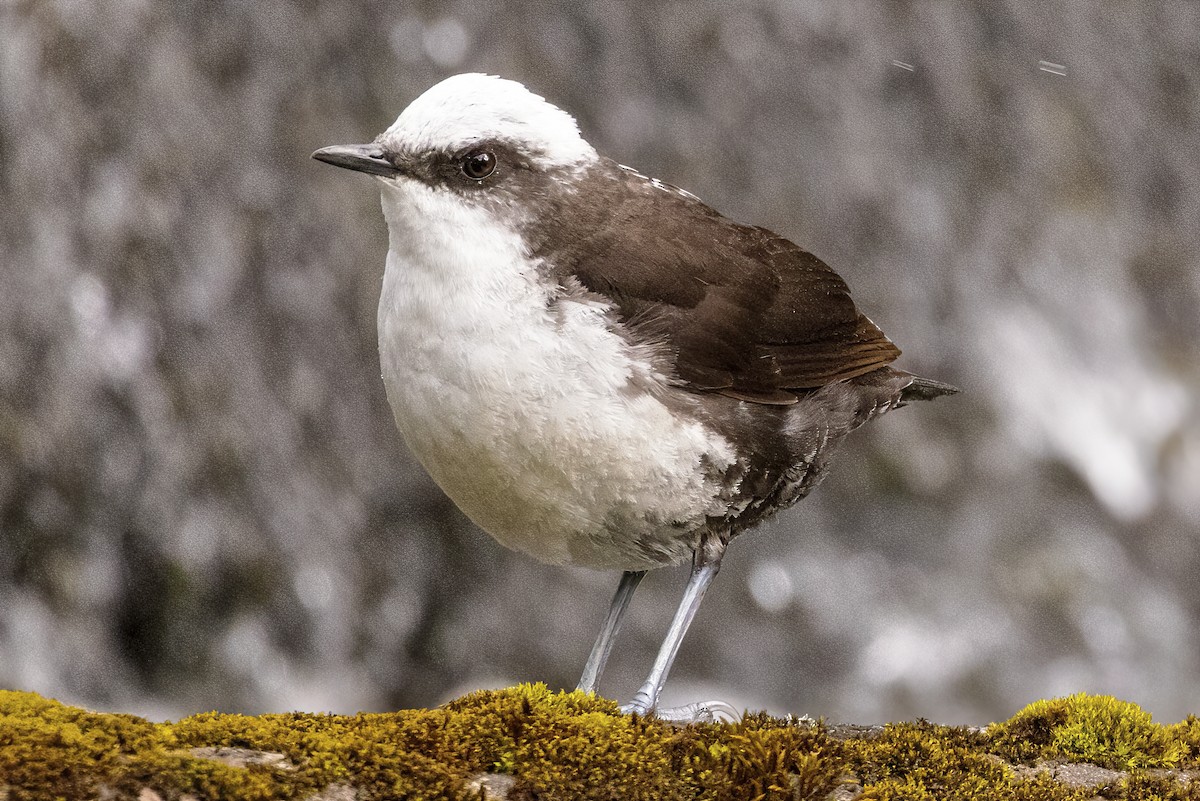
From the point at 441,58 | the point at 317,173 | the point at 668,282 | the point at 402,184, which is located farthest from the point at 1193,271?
the point at 402,184

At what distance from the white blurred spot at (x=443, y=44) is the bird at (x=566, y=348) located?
4.78 m

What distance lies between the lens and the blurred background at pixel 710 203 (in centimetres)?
797

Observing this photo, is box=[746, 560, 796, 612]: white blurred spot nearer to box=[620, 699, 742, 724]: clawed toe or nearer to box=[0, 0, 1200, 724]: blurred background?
box=[0, 0, 1200, 724]: blurred background

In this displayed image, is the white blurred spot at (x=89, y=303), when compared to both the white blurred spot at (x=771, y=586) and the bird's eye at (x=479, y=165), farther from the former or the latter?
the bird's eye at (x=479, y=165)

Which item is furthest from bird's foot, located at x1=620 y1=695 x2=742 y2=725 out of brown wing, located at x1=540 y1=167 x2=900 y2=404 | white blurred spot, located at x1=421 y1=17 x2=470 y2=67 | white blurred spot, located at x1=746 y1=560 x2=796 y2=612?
white blurred spot, located at x1=421 y1=17 x2=470 y2=67

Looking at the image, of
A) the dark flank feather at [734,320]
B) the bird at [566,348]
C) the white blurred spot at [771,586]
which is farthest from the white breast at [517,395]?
the white blurred spot at [771,586]

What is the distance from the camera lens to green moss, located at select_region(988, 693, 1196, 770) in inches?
142

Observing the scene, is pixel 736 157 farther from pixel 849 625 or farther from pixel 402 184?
pixel 402 184

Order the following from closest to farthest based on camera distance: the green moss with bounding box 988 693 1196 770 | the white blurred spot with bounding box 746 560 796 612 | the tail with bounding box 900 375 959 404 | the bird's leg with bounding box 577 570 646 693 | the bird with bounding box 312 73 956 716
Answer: the green moss with bounding box 988 693 1196 770, the bird with bounding box 312 73 956 716, the bird's leg with bounding box 577 570 646 693, the tail with bounding box 900 375 959 404, the white blurred spot with bounding box 746 560 796 612

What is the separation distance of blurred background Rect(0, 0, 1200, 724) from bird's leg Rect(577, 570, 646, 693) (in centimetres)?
402

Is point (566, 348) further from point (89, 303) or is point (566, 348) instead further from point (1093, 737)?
point (89, 303)

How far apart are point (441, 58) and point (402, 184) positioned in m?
5.11

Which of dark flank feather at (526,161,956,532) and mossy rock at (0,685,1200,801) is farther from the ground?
dark flank feather at (526,161,956,532)

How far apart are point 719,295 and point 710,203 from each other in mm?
4764
